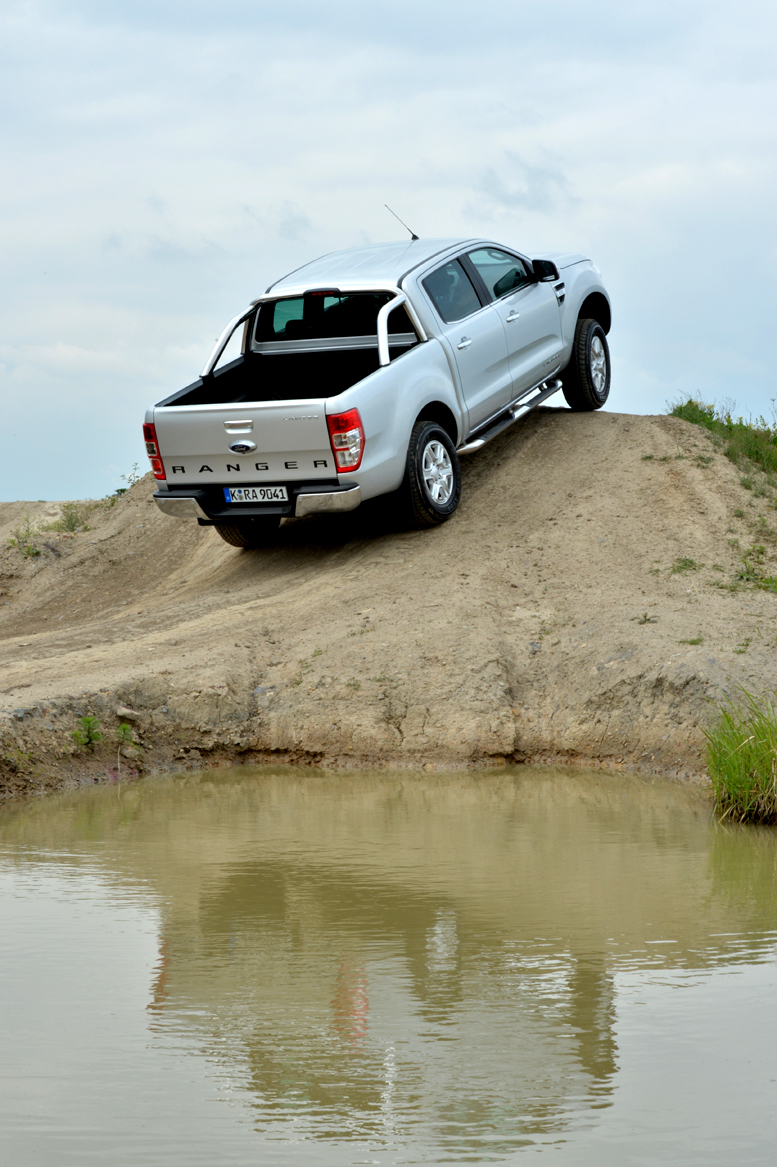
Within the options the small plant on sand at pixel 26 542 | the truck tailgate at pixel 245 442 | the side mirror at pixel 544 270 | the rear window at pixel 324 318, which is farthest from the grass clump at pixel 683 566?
the small plant on sand at pixel 26 542

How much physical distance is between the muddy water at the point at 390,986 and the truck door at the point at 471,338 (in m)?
5.30

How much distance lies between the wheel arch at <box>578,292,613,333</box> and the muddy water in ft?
26.0

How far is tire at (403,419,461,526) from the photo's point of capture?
1159cm

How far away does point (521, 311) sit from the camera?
42.4ft

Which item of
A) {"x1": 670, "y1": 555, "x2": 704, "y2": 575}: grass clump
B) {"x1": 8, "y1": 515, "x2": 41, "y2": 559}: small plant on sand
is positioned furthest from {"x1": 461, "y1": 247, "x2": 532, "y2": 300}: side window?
{"x1": 8, "y1": 515, "x2": 41, "y2": 559}: small plant on sand

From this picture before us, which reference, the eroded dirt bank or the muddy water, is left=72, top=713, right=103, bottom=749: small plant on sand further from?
the muddy water

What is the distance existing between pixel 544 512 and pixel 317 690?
365cm

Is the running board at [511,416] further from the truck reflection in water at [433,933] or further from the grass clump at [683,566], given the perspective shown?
the truck reflection in water at [433,933]

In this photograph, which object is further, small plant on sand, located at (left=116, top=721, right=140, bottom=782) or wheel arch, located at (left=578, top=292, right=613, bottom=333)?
wheel arch, located at (left=578, top=292, right=613, bottom=333)

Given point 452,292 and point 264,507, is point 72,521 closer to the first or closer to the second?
point 264,507

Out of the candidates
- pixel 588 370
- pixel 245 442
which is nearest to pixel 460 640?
pixel 245 442

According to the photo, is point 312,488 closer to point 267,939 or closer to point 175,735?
point 175,735

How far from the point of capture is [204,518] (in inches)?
460

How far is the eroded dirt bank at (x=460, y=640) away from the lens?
927cm
